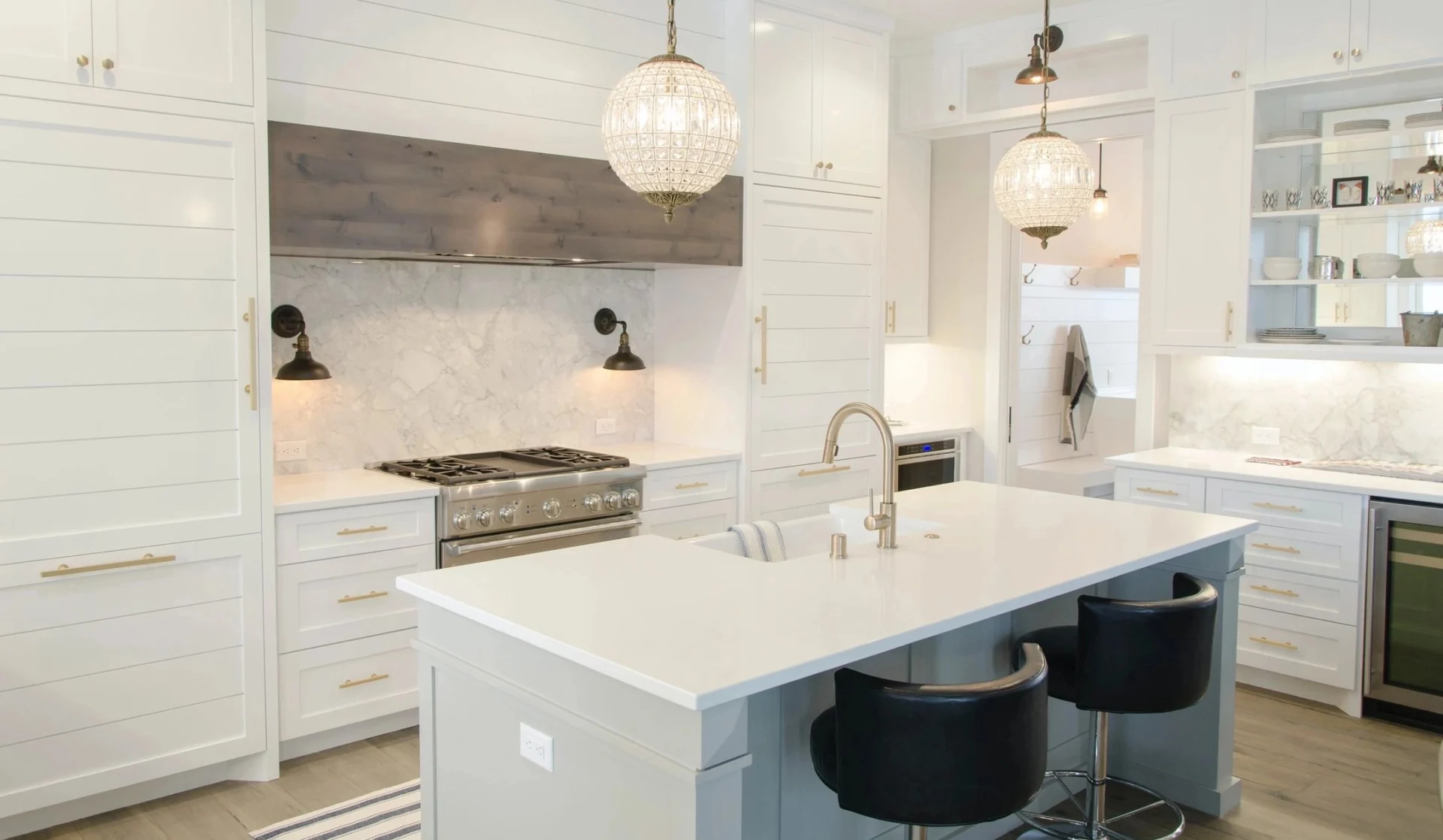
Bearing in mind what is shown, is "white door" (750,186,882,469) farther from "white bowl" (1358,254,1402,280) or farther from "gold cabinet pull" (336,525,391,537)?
"white bowl" (1358,254,1402,280)

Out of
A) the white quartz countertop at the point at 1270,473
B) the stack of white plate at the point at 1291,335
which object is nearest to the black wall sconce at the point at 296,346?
the white quartz countertop at the point at 1270,473

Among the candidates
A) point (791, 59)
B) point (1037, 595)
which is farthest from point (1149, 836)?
point (791, 59)

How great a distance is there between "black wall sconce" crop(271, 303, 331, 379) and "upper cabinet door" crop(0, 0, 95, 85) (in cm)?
106

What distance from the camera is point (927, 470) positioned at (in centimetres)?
568

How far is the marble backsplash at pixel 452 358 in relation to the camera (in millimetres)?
4023

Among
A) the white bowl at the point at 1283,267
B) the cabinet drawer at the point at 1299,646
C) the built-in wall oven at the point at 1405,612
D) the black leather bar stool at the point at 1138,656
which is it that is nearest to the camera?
the black leather bar stool at the point at 1138,656

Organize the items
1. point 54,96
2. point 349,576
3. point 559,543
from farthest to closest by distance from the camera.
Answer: point 559,543, point 349,576, point 54,96

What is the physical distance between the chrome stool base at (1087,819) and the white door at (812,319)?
2006 millimetres

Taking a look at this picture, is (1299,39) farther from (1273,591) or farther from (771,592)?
(771,592)

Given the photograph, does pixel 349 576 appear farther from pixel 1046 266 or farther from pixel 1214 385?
pixel 1046 266

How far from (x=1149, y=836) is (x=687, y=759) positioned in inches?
79.6

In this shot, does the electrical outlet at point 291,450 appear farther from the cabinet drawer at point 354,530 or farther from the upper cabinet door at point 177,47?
the upper cabinet door at point 177,47

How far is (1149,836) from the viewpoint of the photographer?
3.16 metres

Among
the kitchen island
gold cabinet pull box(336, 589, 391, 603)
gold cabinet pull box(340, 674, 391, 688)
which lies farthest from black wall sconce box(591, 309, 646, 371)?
the kitchen island
